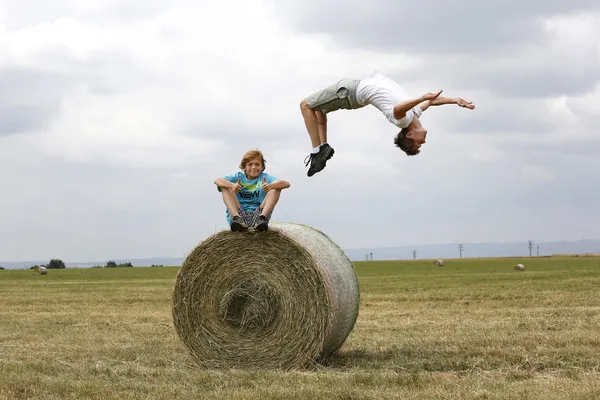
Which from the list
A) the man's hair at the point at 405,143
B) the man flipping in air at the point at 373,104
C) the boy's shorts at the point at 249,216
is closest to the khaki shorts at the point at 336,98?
the man flipping in air at the point at 373,104

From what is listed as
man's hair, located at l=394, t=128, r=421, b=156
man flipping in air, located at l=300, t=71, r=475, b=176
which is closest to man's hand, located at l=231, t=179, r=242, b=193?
man flipping in air, located at l=300, t=71, r=475, b=176

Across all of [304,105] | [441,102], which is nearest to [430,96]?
[441,102]

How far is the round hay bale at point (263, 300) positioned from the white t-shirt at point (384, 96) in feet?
6.18

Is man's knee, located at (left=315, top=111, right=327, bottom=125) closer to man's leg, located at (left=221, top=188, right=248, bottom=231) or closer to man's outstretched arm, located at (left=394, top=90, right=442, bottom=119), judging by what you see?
man's outstretched arm, located at (left=394, top=90, right=442, bottom=119)

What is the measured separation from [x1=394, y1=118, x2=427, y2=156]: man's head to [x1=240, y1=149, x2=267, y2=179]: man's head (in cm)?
181

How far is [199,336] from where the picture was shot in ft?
31.6

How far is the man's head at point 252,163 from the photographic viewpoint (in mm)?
9438

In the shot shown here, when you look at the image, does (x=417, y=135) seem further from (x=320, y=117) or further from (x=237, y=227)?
(x=237, y=227)

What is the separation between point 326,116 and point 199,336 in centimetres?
289

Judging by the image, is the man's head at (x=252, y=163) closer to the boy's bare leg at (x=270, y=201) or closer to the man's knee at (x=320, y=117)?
the boy's bare leg at (x=270, y=201)

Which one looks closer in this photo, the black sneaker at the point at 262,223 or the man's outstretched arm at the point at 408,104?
the man's outstretched arm at the point at 408,104

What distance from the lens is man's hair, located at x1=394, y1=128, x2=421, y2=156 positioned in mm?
8242

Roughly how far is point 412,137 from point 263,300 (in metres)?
2.64

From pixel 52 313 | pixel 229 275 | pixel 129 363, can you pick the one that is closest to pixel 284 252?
pixel 229 275
